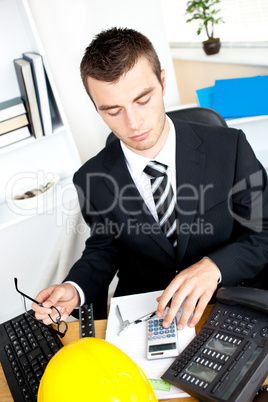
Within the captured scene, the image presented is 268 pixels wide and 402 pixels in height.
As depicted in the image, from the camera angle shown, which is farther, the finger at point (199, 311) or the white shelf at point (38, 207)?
the white shelf at point (38, 207)

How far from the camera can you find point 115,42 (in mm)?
1120

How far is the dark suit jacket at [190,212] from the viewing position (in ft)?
3.97

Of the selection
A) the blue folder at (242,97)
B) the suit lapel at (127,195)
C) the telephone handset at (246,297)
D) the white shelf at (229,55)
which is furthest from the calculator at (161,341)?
the white shelf at (229,55)

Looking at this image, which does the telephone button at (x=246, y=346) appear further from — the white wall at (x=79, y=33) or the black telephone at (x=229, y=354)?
the white wall at (x=79, y=33)

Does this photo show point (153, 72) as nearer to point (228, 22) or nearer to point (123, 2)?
point (123, 2)

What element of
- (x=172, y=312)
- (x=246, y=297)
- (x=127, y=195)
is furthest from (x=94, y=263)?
(x=246, y=297)

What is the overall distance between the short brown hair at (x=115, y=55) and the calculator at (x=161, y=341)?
0.67m

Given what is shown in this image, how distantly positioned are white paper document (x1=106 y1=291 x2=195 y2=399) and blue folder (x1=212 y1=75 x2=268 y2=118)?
1.31 metres

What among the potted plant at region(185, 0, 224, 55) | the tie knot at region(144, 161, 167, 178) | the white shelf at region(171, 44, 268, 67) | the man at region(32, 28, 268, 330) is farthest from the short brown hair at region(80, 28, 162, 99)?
the potted plant at region(185, 0, 224, 55)

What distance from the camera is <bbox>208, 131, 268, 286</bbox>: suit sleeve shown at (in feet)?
3.65

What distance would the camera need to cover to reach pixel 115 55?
1097mm

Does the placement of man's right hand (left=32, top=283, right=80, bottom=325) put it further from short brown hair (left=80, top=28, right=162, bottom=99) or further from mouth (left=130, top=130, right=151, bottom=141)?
short brown hair (left=80, top=28, right=162, bottom=99)

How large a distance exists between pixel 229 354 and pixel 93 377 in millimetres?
343


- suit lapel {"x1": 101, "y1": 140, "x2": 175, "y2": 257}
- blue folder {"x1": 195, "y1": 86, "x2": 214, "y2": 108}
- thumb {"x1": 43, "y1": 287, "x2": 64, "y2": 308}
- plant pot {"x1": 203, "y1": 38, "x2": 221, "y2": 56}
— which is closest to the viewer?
thumb {"x1": 43, "y1": 287, "x2": 64, "y2": 308}
